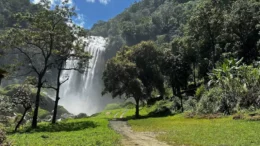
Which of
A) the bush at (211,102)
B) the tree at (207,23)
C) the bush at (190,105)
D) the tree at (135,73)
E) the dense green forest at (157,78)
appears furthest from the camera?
the tree at (207,23)

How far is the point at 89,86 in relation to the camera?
9812 cm

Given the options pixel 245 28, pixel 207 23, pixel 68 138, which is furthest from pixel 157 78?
pixel 68 138

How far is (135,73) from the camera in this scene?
156ft

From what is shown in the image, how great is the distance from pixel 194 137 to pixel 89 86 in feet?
267

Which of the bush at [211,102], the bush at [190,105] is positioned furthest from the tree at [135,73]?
the bush at [211,102]

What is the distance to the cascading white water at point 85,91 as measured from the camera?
9819 centimetres

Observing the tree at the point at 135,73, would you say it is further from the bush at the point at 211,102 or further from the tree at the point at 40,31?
the tree at the point at 40,31

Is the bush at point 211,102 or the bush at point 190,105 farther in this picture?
the bush at point 190,105

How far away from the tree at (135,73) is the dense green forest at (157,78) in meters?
0.18

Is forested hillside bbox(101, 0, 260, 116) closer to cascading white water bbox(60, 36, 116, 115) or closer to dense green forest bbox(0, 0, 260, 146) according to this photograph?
dense green forest bbox(0, 0, 260, 146)

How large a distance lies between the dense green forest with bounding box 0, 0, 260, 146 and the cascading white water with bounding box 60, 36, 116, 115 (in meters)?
21.6

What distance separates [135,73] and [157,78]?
756 cm

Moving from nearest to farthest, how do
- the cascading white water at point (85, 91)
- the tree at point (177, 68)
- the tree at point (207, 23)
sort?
the tree at point (207, 23) → the tree at point (177, 68) → the cascading white water at point (85, 91)

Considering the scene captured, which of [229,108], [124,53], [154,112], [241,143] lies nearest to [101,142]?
[241,143]
